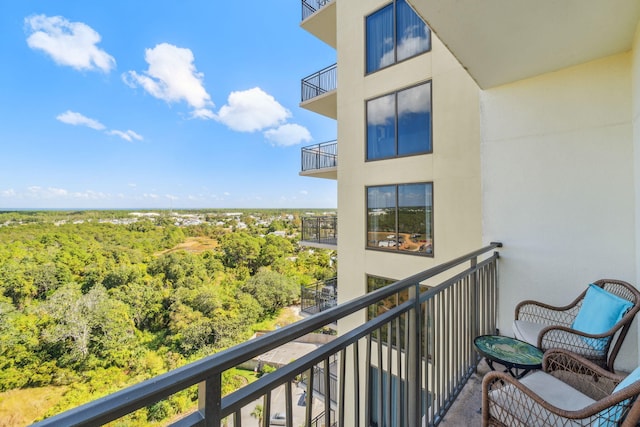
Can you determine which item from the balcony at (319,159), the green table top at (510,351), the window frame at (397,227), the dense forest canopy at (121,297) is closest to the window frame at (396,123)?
the window frame at (397,227)

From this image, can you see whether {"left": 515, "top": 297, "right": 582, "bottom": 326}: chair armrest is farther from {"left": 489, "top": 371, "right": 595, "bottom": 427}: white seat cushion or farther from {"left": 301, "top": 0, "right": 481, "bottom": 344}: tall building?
{"left": 301, "top": 0, "right": 481, "bottom": 344}: tall building

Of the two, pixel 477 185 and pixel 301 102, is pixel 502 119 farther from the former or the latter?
pixel 301 102

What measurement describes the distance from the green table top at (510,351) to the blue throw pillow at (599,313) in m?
0.36

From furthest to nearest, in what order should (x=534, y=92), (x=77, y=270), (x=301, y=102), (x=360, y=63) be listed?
1. (x=77, y=270)
2. (x=301, y=102)
3. (x=360, y=63)
4. (x=534, y=92)

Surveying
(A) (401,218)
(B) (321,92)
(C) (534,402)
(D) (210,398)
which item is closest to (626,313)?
(C) (534,402)

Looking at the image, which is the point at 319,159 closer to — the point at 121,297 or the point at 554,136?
the point at 554,136

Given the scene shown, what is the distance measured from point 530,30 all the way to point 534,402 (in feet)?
8.27

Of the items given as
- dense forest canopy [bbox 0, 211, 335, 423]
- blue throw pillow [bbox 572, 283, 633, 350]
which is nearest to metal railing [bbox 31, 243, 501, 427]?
blue throw pillow [bbox 572, 283, 633, 350]

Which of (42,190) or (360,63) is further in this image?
(42,190)

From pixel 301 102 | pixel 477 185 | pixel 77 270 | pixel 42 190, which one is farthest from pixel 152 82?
pixel 477 185

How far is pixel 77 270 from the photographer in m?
23.5

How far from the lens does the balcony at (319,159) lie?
762 centimetres

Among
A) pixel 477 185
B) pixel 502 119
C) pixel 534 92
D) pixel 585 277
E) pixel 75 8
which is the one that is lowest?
pixel 585 277

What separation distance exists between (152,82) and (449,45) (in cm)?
4045
